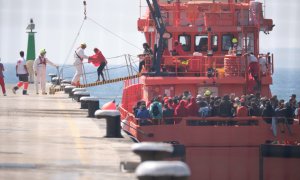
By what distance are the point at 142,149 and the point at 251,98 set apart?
2007 centimetres

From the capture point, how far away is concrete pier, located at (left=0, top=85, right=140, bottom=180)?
1595cm

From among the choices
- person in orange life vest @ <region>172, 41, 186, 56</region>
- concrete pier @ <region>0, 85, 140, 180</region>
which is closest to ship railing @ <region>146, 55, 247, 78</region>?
person in orange life vest @ <region>172, 41, 186, 56</region>

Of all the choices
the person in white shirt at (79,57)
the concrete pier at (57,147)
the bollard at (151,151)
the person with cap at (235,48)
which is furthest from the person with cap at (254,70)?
the bollard at (151,151)

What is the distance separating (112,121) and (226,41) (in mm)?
19556

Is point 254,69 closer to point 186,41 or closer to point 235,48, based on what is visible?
point 235,48

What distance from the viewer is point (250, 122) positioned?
3136 centimetres

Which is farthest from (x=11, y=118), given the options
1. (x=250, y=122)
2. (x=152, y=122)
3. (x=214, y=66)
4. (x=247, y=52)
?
(x=247, y=52)

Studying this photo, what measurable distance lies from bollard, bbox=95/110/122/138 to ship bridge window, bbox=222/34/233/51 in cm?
1906

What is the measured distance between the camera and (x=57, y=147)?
1978 cm

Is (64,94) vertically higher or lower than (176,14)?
lower

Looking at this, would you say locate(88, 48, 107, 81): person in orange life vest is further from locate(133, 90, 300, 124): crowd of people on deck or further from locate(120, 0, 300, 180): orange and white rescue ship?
locate(133, 90, 300, 124): crowd of people on deck

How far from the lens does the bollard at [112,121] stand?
22.0 metres

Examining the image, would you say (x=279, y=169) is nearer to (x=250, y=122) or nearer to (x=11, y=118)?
(x=250, y=122)

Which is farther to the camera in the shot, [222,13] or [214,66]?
[222,13]
